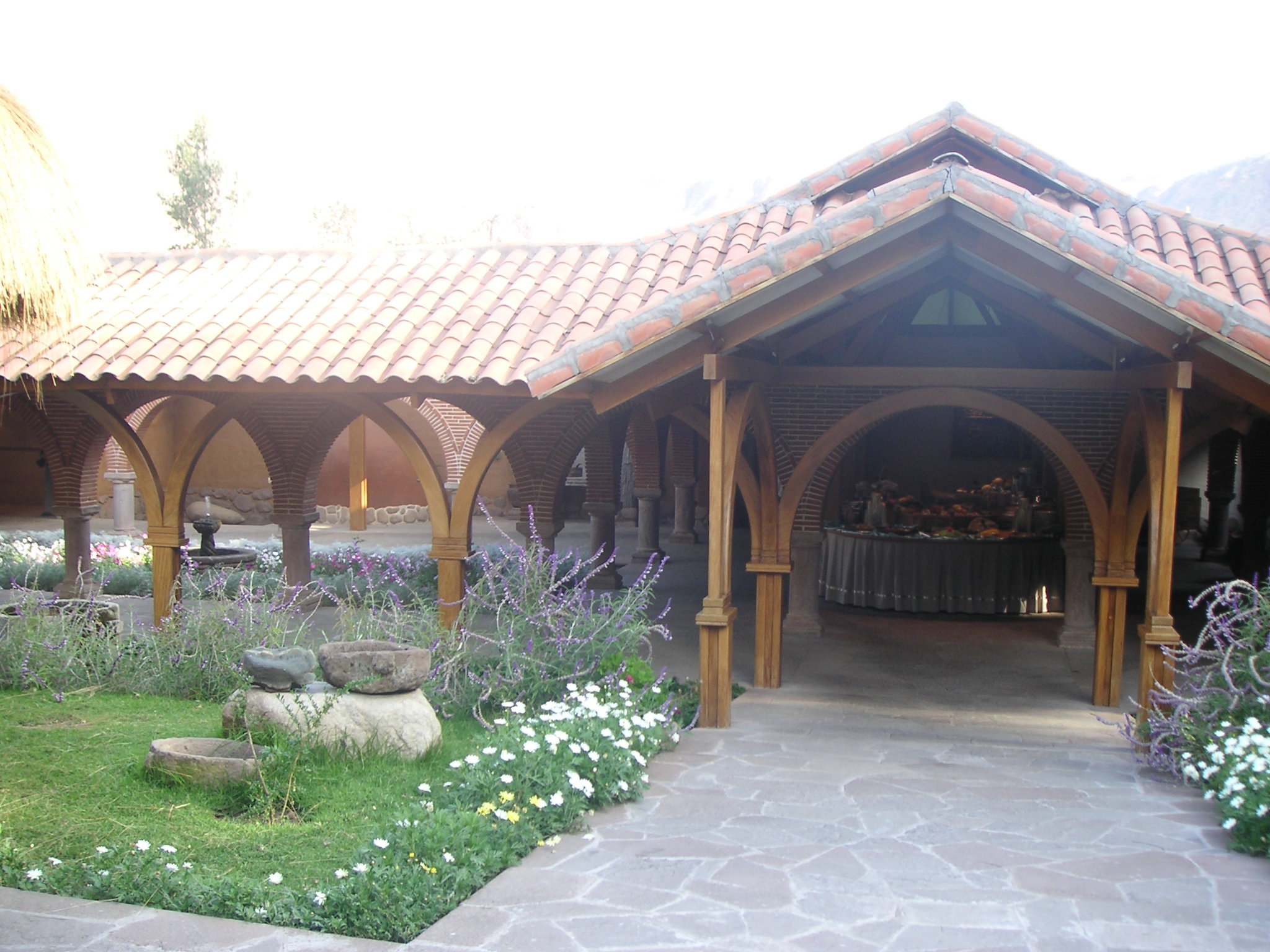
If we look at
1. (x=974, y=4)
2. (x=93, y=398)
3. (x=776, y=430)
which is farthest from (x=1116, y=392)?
(x=974, y=4)

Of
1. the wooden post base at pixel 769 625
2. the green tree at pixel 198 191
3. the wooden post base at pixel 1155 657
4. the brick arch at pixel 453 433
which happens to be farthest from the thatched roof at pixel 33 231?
the green tree at pixel 198 191

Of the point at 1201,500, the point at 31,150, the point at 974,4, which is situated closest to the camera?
the point at 31,150

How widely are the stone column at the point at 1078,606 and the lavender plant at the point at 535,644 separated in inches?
190

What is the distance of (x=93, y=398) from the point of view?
9672 mm

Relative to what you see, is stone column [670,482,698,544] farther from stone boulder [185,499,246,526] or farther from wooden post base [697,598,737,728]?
Answer: wooden post base [697,598,737,728]

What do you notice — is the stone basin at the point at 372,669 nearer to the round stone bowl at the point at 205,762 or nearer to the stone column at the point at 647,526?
the round stone bowl at the point at 205,762

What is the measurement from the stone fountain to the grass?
6.35 metres

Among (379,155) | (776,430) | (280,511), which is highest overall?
(379,155)

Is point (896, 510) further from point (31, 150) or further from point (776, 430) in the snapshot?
point (31, 150)

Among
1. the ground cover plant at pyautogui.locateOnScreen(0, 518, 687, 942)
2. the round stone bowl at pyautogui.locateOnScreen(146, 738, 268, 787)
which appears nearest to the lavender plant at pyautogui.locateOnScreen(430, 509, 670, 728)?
the ground cover plant at pyautogui.locateOnScreen(0, 518, 687, 942)

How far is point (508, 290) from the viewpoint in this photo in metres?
9.16

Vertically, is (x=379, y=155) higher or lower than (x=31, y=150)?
higher

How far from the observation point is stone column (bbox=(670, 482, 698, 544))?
19359mm

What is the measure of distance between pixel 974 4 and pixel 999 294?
2483 inches
